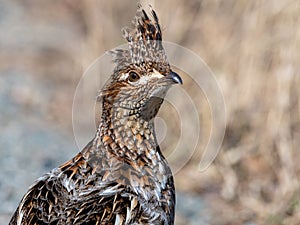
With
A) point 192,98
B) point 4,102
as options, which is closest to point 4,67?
point 4,102

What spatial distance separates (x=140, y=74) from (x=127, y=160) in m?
0.51

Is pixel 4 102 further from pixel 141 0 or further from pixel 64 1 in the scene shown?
pixel 64 1

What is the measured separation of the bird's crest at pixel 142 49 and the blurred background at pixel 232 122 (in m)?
2.22

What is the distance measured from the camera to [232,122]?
8.62 meters

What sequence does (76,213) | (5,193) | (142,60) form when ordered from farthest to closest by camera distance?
1. (5,193)
2. (142,60)
3. (76,213)

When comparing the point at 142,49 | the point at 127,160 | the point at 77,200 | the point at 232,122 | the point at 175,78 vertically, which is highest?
the point at 232,122

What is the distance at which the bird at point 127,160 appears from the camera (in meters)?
5.13

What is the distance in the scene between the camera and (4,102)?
9.59 metres

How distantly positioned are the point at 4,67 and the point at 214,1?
120 inches

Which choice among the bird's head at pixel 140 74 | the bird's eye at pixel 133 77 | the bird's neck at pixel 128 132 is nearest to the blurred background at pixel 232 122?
the bird's neck at pixel 128 132

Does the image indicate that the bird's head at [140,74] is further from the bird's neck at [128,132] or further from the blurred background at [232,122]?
the blurred background at [232,122]

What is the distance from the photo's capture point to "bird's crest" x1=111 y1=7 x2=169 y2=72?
17.7 feet

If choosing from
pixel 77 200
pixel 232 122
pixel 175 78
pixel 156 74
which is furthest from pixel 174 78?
pixel 232 122

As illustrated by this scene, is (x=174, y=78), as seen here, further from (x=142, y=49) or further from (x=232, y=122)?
(x=232, y=122)
